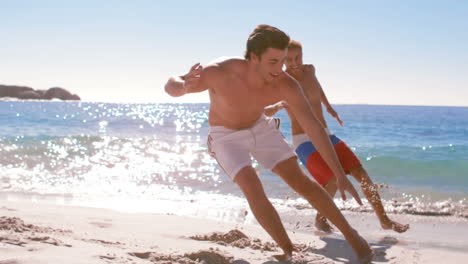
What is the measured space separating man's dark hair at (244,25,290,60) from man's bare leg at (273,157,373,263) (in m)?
0.86

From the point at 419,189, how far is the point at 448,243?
4502 mm

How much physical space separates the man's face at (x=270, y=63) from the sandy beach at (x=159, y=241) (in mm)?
1298

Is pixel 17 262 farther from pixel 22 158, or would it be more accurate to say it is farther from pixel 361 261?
pixel 22 158

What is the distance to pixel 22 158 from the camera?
41.5 ft

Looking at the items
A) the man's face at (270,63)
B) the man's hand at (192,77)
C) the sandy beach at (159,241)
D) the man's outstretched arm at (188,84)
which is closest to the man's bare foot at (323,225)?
the sandy beach at (159,241)

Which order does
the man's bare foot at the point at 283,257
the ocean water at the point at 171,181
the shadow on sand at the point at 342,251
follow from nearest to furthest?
the man's bare foot at the point at 283,257 → the shadow on sand at the point at 342,251 → the ocean water at the point at 171,181

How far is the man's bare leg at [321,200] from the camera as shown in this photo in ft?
12.9

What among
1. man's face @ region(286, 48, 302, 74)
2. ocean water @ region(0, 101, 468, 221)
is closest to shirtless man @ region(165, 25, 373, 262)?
man's face @ region(286, 48, 302, 74)

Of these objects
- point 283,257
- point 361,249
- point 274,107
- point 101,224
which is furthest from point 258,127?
point 101,224

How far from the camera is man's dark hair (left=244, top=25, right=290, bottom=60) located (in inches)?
143

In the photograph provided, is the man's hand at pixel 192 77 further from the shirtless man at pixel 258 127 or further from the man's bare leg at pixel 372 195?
the man's bare leg at pixel 372 195

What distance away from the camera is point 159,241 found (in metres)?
4.58

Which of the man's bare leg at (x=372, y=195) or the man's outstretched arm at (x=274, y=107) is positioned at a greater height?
the man's outstretched arm at (x=274, y=107)

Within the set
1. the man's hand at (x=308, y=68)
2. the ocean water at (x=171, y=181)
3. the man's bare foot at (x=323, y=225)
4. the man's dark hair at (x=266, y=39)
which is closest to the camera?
the man's dark hair at (x=266, y=39)
